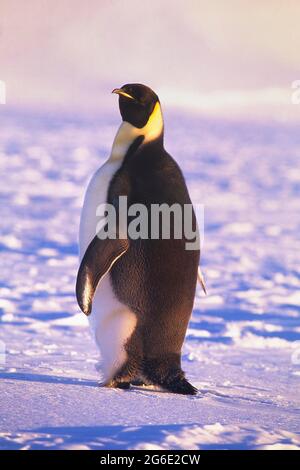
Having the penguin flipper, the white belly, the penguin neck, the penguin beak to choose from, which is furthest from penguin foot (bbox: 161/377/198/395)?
the penguin beak

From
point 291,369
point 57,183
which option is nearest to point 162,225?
point 291,369

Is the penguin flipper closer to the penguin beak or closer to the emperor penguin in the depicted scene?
the emperor penguin

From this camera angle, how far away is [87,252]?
2184 mm

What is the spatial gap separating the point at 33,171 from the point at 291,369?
7158 mm

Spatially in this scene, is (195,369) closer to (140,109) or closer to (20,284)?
(140,109)

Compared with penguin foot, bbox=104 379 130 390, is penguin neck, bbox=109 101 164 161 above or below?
above

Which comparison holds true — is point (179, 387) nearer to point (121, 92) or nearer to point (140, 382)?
point (140, 382)

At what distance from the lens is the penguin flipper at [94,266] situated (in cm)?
216

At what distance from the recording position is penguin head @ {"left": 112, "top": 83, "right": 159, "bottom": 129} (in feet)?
7.64

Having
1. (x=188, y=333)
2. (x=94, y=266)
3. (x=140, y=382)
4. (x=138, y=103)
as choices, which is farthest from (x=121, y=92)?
(x=188, y=333)

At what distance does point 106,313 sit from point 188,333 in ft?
A: 4.44

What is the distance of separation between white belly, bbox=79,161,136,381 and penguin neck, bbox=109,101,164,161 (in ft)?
0.15

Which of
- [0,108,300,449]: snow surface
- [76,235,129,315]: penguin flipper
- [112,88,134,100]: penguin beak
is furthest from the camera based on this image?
[112,88,134,100]: penguin beak

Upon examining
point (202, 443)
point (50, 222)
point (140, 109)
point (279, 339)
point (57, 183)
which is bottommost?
point (202, 443)
